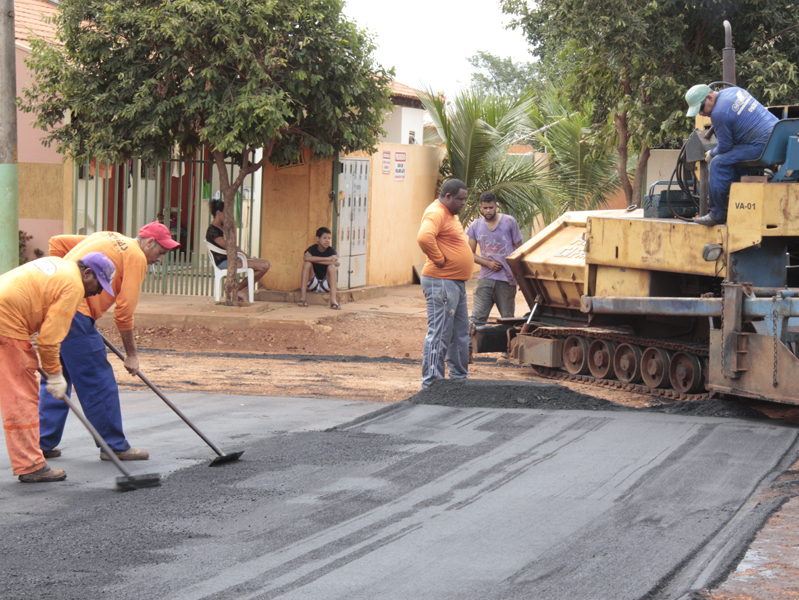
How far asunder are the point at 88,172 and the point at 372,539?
35.6 feet

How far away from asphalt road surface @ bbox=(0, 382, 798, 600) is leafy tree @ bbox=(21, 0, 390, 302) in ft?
18.6

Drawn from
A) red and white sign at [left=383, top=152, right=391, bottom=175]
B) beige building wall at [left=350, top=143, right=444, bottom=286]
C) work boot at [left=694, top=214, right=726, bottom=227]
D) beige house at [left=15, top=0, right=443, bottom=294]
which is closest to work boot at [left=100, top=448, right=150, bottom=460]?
work boot at [left=694, top=214, right=726, bottom=227]

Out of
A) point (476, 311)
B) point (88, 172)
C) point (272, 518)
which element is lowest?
point (272, 518)

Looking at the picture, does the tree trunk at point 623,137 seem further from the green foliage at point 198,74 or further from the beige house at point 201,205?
the green foliage at point 198,74

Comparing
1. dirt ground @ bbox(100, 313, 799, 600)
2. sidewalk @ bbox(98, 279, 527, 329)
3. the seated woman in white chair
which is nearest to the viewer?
dirt ground @ bbox(100, 313, 799, 600)

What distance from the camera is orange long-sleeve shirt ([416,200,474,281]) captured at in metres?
8.04

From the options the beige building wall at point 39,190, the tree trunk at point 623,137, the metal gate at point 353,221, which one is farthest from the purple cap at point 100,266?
the tree trunk at point 623,137

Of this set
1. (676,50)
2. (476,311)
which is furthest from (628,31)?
(476,311)

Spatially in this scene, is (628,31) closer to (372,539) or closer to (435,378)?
(435,378)

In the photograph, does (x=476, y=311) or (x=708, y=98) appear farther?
(x=476, y=311)

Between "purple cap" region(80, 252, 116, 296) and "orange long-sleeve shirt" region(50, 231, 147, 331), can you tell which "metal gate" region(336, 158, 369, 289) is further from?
"purple cap" region(80, 252, 116, 296)

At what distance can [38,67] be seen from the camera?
12492 millimetres

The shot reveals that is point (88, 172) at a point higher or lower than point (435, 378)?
higher

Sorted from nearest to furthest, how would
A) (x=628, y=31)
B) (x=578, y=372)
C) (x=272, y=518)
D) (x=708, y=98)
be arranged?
(x=272, y=518) < (x=708, y=98) < (x=578, y=372) < (x=628, y=31)
